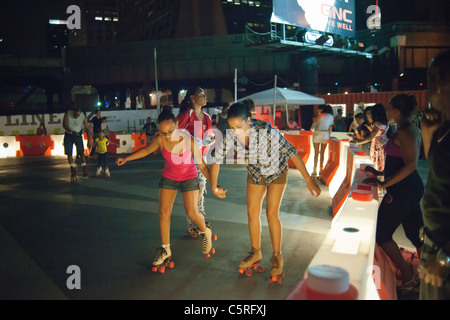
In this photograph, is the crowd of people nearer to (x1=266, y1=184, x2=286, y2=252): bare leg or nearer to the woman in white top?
(x1=266, y1=184, x2=286, y2=252): bare leg

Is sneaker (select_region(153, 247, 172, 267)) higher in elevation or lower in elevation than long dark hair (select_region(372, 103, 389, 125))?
lower

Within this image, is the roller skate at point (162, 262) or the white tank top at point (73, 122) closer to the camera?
the roller skate at point (162, 262)

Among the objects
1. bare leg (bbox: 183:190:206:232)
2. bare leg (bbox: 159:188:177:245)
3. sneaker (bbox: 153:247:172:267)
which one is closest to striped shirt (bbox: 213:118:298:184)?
bare leg (bbox: 183:190:206:232)

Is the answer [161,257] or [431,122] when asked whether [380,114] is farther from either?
[431,122]

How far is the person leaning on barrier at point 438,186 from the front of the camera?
217 cm

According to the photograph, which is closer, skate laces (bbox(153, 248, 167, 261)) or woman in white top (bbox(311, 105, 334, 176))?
skate laces (bbox(153, 248, 167, 261))

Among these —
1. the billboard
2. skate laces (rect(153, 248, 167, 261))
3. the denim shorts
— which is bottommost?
skate laces (rect(153, 248, 167, 261))

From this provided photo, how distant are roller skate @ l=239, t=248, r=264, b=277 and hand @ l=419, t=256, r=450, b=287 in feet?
8.57

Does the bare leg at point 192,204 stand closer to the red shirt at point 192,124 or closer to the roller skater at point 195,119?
the roller skater at point 195,119

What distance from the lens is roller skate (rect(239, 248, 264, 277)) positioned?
468cm

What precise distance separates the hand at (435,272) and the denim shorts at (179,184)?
316cm

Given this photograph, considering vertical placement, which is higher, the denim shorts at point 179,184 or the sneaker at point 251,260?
the denim shorts at point 179,184

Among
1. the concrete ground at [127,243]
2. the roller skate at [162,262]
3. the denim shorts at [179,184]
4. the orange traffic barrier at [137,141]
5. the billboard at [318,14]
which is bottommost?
the concrete ground at [127,243]

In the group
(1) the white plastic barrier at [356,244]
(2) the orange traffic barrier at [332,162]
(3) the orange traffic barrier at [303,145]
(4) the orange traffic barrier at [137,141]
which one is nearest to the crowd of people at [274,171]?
(1) the white plastic barrier at [356,244]
